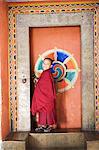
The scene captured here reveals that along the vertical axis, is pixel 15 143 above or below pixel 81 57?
below

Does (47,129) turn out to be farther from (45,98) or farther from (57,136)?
(45,98)

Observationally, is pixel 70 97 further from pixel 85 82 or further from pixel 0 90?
pixel 0 90

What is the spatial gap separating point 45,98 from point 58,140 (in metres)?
0.63

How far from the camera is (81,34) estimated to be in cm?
507

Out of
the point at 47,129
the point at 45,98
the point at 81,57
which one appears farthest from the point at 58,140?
the point at 81,57

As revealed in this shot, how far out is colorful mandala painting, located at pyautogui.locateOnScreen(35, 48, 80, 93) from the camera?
17.1 feet

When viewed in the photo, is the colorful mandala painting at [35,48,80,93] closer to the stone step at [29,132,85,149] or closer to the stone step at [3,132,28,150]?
the stone step at [29,132,85,149]

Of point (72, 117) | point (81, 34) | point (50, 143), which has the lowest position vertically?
point (50, 143)

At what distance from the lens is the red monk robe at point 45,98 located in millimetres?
4914

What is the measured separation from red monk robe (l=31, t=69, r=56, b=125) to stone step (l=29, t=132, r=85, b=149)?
21cm

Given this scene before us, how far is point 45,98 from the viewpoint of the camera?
16.1ft

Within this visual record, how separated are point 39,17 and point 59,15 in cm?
30

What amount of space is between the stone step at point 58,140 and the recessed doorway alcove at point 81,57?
263mm

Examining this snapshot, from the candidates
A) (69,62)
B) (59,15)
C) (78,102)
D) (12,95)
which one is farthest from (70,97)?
(59,15)
